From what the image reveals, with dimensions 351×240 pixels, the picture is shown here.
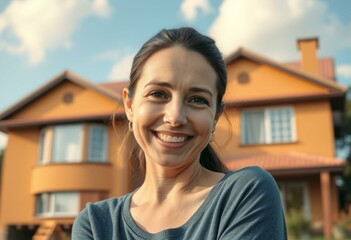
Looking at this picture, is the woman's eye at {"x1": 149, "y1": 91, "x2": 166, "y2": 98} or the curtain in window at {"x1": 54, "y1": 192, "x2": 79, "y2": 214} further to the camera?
the curtain in window at {"x1": 54, "y1": 192, "x2": 79, "y2": 214}

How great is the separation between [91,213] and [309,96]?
1713 centimetres

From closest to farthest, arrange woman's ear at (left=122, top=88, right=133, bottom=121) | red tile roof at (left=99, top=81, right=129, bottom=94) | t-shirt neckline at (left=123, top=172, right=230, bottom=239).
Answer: t-shirt neckline at (left=123, top=172, right=230, bottom=239) < woman's ear at (left=122, top=88, right=133, bottom=121) < red tile roof at (left=99, top=81, right=129, bottom=94)

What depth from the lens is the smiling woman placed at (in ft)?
5.49

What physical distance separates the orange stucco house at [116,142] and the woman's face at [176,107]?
14.6m

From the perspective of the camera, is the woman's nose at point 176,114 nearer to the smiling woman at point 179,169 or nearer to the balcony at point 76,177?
the smiling woman at point 179,169

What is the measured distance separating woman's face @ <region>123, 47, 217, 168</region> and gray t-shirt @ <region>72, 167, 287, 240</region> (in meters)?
0.21

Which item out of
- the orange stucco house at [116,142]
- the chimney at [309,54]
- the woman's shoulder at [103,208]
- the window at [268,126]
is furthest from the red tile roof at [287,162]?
the woman's shoulder at [103,208]

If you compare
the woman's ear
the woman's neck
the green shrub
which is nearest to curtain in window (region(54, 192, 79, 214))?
the green shrub

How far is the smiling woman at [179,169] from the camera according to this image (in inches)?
65.9

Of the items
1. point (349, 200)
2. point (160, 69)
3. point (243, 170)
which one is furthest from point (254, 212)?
point (349, 200)

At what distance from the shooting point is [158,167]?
203 cm

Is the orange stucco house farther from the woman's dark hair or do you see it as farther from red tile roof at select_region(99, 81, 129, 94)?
the woman's dark hair

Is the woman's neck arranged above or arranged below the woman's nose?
below

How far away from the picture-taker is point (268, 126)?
18.7 m
